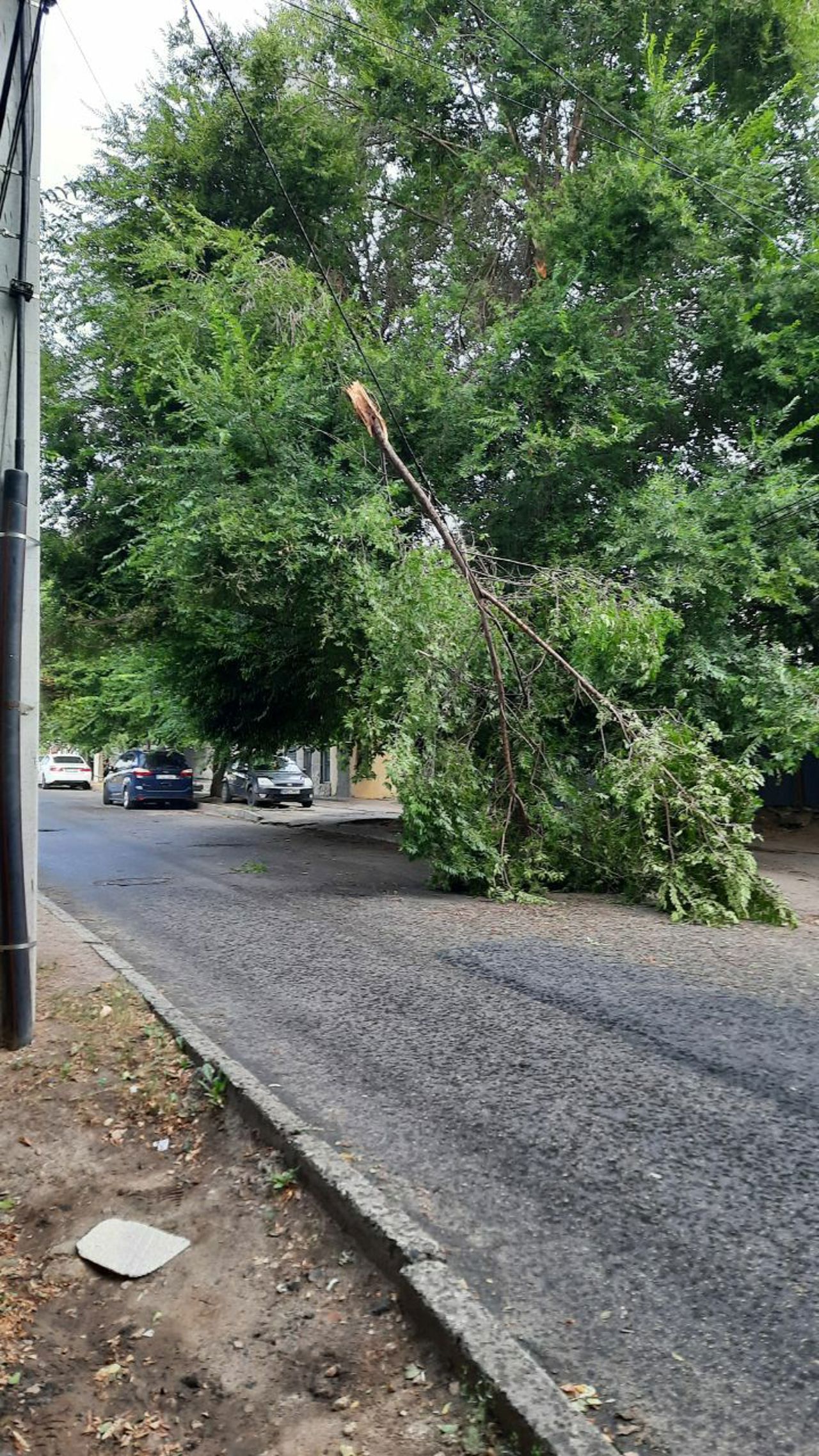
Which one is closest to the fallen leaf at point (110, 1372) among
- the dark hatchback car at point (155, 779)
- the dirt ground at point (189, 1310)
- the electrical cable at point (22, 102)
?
the dirt ground at point (189, 1310)

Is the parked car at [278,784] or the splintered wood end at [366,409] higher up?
the splintered wood end at [366,409]

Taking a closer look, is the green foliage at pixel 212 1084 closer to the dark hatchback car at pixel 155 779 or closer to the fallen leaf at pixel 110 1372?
the fallen leaf at pixel 110 1372

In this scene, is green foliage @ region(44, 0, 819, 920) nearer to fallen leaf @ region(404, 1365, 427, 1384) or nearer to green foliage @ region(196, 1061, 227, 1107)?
green foliage @ region(196, 1061, 227, 1107)

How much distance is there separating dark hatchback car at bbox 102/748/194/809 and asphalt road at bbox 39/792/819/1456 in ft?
65.0

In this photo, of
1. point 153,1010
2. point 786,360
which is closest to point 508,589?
point 786,360

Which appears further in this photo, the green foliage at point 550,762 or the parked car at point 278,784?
the parked car at point 278,784

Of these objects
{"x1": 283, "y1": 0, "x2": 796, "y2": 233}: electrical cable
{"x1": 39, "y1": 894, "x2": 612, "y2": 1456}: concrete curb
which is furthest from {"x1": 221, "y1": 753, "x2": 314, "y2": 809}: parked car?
{"x1": 39, "y1": 894, "x2": 612, "y2": 1456}: concrete curb

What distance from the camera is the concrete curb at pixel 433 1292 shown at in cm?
239

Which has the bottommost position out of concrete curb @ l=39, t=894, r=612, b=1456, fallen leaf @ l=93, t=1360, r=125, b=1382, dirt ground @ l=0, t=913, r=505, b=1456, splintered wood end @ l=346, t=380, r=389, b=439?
fallen leaf @ l=93, t=1360, r=125, b=1382

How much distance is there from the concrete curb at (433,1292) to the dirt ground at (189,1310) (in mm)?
59

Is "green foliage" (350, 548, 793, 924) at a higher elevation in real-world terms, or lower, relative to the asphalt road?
higher

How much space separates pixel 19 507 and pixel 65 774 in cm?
4693

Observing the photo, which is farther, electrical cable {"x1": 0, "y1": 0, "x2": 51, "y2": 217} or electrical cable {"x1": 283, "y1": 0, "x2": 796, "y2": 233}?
electrical cable {"x1": 283, "y1": 0, "x2": 796, "y2": 233}

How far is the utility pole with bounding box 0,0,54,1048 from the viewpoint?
208 inches
